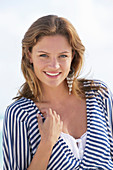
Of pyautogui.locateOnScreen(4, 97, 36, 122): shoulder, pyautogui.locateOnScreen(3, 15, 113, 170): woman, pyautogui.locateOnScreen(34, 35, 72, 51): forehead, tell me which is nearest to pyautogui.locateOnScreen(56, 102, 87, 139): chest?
pyautogui.locateOnScreen(3, 15, 113, 170): woman

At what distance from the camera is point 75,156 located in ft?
8.57

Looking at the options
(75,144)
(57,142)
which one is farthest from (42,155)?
(75,144)

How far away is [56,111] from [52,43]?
0.61 m

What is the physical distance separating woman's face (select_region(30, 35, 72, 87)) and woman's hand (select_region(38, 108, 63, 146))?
0.25 m

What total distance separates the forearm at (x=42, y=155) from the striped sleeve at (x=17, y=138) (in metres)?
0.15

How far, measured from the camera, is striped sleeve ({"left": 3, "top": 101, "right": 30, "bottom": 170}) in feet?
8.71

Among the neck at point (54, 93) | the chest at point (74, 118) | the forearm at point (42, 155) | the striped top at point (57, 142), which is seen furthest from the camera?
the neck at point (54, 93)

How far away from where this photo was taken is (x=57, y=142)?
2.61 meters

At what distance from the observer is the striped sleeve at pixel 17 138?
104 inches

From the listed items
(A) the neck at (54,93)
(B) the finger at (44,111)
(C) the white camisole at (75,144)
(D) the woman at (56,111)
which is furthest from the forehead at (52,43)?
(C) the white camisole at (75,144)

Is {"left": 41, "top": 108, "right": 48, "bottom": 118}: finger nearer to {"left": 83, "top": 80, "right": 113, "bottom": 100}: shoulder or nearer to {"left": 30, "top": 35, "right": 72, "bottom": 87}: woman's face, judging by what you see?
{"left": 30, "top": 35, "right": 72, "bottom": 87}: woman's face

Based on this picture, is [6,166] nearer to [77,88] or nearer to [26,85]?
[26,85]

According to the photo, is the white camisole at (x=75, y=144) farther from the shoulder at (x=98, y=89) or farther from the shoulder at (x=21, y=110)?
the shoulder at (x=98, y=89)

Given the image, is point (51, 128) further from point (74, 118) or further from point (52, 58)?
point (52, 58)
